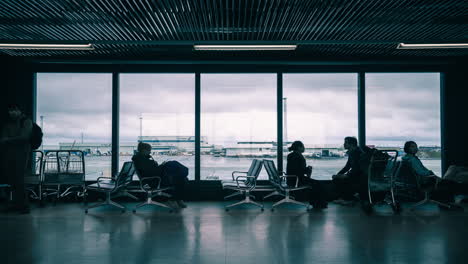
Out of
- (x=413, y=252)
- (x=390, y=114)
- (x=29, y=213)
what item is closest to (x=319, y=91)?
(x=390, y=114)

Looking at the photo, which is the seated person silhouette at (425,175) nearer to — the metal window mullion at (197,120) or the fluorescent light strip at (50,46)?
the metal window mullion at (197,120)

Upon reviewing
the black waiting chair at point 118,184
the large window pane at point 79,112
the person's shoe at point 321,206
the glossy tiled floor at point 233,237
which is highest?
the large window pane at point 79,112

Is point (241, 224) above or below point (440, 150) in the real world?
below

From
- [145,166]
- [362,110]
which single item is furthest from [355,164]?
[145,166]

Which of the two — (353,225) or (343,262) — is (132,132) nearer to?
(353,225)

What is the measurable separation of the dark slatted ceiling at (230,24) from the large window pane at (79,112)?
2.72 ft

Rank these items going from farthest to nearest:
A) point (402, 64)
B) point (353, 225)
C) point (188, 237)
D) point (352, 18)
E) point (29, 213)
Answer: point (402, 64) → point (29, 213) → point (352, 18) → point (353, 225) → point (188, 237)

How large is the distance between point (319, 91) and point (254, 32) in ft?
9.11

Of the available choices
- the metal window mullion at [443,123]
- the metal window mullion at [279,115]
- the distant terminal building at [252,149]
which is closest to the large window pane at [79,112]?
the distant terminal building at [252,149]

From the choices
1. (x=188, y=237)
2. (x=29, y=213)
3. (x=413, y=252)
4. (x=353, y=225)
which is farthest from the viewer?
(x=29, y=213)

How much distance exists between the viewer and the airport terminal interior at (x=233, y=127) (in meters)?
4.66

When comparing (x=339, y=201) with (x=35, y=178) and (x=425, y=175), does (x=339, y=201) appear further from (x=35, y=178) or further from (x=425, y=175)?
(x=35, y=178)

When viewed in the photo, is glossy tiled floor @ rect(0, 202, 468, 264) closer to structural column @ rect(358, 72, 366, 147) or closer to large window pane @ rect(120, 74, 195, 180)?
large window pane @ rect(120, 74, 195, 180)

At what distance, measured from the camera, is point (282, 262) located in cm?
359
